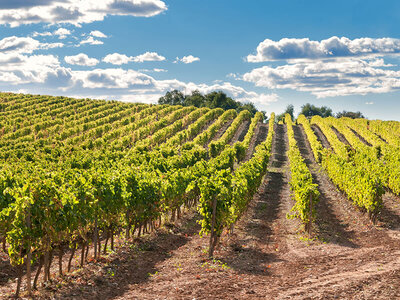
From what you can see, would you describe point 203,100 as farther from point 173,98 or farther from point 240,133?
point 240,133

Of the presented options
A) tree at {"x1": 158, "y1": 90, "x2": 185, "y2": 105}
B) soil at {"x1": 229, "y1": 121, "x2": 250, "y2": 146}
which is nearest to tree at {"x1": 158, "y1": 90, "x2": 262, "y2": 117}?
tree at {"x1": 158, "y1": 90, "x2": 185, "y2": 105}

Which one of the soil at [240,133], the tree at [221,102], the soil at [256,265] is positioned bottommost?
the soil at [256,265]

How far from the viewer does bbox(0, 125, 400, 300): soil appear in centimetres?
1317

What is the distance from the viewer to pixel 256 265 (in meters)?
16.8

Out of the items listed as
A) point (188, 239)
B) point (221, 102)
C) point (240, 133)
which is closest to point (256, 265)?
point (188, 239)

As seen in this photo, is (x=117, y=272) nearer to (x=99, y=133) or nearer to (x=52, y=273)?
(x=52, y=273)

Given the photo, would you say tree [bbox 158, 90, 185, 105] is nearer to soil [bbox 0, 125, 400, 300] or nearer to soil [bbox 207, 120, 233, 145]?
soil [bbox 207, 120, 233, 145]

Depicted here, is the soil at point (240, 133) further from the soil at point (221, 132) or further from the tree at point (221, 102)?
the tree at point (221, 102)

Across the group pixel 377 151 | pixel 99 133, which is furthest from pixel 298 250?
pixel 99 133

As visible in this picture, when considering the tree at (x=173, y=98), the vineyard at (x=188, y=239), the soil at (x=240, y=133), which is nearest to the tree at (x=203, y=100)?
the tree at (x=173, y=98)

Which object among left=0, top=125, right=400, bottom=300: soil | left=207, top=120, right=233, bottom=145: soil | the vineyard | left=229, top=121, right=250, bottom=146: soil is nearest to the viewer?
the vineyard

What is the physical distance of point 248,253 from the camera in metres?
18.7

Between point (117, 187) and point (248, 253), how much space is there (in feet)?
23.1

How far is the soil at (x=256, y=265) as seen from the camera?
43.2ft
